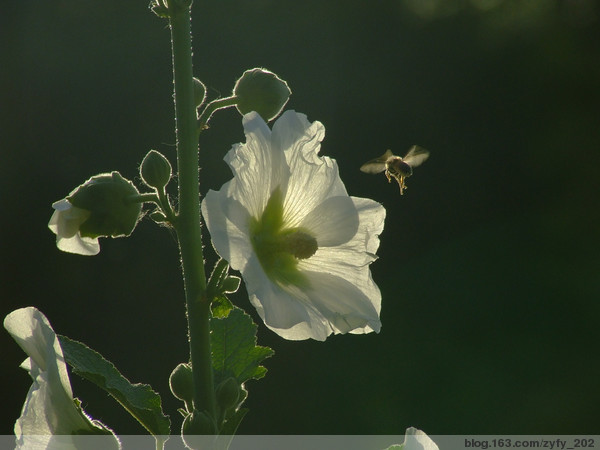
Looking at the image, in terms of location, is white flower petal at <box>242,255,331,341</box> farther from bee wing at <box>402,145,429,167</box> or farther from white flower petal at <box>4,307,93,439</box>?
bee wing at <box>402,145,429,167</box>

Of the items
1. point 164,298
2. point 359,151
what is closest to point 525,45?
point 359,151

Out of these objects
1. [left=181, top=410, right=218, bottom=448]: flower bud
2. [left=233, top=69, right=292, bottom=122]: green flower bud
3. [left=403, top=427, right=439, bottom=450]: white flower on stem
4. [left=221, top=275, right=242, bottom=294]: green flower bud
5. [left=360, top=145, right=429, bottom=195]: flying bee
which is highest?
[left=233, top=69, right=292, bottom=122]: green flower bud

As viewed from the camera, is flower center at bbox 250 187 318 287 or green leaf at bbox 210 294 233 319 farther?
flower center at bbox 250 187 318 287

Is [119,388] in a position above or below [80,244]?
below

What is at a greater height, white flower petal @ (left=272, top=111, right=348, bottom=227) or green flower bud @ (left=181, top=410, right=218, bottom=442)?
white flower petal @ (left=272, top=111, right=348, bottom=227)

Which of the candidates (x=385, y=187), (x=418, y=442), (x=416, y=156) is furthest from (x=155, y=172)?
(x=385, y=187)

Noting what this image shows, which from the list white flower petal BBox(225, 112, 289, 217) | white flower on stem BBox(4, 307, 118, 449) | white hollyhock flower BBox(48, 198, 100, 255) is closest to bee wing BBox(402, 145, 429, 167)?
white flower petal BBox(225, 112, 289, 217)

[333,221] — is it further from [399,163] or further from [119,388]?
[399,163]

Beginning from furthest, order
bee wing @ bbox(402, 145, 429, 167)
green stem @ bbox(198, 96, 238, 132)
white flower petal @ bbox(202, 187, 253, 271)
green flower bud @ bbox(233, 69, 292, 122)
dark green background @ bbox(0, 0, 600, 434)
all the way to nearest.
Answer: dark green background @ bbox(0, 0, 600, 434), bee wing @ bbox(402, 145, 429, 167), green flower bud @ bbox(233, 69, 292, 122), green stem @ bbox(198, 96, 238, 132), white flower petal @ bbox(202, 187, 253, 271)
